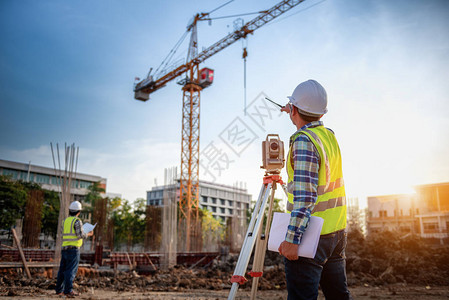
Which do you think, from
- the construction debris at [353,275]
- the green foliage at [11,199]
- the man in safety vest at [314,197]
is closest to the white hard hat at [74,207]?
the construction debris at [353,275]

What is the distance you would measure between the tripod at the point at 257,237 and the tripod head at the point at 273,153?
10 cm

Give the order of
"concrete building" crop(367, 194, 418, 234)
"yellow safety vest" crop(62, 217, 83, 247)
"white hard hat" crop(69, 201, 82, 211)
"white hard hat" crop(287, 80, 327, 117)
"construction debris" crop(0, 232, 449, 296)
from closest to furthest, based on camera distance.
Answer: "white hard hat" crop(287, 80, 327, 117)
"yellow safety vest" crop(62, 217, 83, 247)
"white hard hat" crop(69, 201, 82, 211)
"construction debris" crop(0, 232, 449, 296)
"concrete building" crop(367, 194, 418, 234)

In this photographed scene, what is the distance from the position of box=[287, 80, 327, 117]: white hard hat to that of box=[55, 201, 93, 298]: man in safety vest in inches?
174

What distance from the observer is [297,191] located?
1616mm

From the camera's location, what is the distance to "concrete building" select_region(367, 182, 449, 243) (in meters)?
24.3

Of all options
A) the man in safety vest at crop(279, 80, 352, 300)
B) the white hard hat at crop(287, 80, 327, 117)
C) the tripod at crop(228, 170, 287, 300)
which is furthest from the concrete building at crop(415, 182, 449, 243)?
the white hard hat at crop(287, 80, 327, 117)

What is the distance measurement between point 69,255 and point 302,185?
4655 mm

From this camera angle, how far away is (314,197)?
1.61 metres

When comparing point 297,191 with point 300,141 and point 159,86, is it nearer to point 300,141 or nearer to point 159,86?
point 300,141

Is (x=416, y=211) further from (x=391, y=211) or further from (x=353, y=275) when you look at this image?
(x=353, y=275)

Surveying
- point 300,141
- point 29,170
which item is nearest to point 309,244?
point 300,141

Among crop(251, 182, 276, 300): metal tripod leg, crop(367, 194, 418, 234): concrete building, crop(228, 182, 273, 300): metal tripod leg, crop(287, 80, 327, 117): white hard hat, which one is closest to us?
crop(287, 80, 327, 117): white hard hat

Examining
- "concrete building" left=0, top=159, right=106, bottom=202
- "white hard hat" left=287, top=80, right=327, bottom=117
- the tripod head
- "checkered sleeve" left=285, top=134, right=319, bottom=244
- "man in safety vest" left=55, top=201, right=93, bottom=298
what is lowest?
"man in safety vest" left=55, top=201, right=93, bottom=298

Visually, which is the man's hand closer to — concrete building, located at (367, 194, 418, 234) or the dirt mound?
the dirt mound
